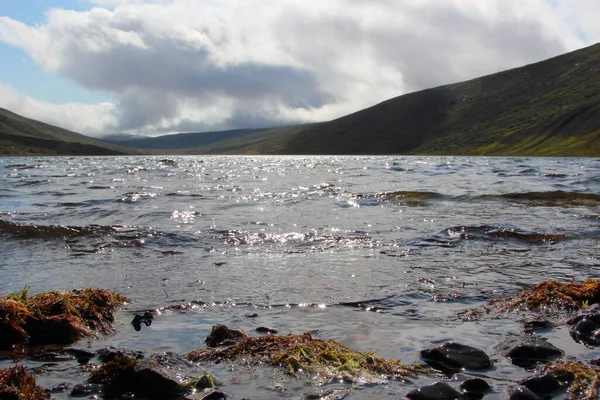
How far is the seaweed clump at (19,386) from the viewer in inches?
183

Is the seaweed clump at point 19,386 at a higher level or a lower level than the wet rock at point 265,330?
higher

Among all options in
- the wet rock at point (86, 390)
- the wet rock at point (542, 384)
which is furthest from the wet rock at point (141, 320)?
the wet rock at point (542, 384)

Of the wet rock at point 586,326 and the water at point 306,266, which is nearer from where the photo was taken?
the wet rock at point 586,326

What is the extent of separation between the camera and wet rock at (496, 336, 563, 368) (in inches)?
228

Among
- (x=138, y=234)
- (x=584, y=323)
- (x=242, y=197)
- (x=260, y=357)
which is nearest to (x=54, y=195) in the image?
(x=242, y=197)

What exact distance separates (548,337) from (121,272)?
859 cm

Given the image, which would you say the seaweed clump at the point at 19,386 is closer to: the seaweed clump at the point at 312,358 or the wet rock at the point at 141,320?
the seaweed clump at the point at 312,358

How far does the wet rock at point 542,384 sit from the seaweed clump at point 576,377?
0.44ft

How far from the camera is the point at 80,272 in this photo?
11109mm

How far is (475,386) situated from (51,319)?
5541mm

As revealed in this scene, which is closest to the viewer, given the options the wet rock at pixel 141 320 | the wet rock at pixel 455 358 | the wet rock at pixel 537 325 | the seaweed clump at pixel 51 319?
the wet rock at pixel 455 358

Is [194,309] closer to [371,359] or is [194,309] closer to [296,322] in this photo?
[296,322]

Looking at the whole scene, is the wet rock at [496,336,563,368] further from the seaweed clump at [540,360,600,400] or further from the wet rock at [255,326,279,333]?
the wet rock at [255,326,279,333]

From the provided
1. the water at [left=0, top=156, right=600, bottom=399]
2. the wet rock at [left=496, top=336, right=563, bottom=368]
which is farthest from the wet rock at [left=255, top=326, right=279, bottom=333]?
the wet rock at [left=496, top=336, right=563, bottom=368]
